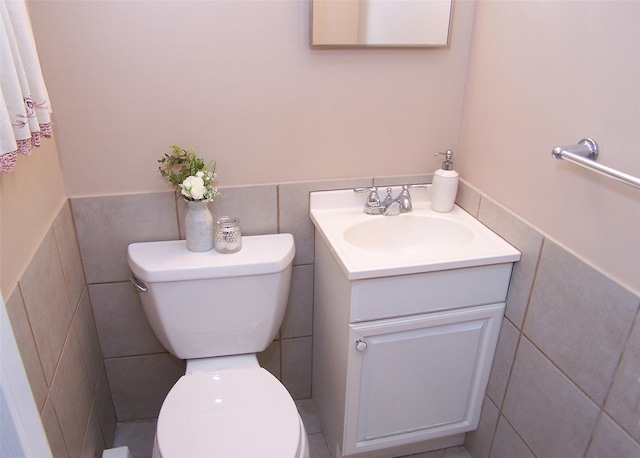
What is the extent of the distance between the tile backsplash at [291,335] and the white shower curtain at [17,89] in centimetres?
32

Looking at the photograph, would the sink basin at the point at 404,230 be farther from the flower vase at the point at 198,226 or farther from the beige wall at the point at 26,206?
the beige wall at the point at 26,206

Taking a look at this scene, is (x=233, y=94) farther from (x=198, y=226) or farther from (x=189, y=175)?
(x=198, y=226)

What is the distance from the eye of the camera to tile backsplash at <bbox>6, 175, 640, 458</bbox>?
3.58 feet

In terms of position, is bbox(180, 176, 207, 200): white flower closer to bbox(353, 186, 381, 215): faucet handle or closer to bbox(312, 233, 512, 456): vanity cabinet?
bbox(312, 233, 512, 456): vanity cabinet

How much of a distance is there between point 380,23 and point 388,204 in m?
0.55

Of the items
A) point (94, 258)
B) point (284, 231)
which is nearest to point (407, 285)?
point (284, 231)

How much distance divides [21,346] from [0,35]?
0.60 meters

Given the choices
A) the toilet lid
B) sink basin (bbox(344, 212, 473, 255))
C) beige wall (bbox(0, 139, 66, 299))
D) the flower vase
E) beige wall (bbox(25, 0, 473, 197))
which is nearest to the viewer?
beige wall (bbox(0, 139, 66, 299))

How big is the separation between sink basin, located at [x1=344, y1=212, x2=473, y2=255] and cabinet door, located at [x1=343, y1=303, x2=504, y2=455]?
263 mm

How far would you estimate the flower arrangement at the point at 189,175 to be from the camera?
4.43ft

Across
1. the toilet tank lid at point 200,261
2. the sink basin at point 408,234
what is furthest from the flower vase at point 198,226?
the sink basin at point 408,234

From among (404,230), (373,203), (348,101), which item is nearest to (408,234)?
(404,230)

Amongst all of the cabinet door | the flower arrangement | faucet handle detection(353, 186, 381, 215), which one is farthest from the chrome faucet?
the flower arrangement

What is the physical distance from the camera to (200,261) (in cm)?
141
